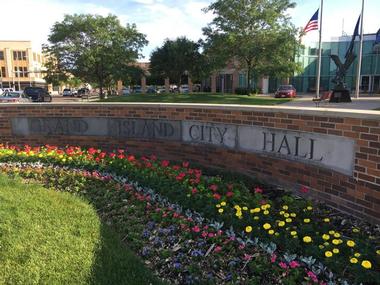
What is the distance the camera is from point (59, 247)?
11.3ft

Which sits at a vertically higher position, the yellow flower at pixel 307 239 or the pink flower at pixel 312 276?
the yellow flower at pixel 307 239

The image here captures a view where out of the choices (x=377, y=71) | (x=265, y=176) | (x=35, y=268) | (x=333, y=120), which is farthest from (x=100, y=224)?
(x=377, y=71)

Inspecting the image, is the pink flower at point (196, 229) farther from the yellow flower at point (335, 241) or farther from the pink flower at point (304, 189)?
the pink flower at point (304, 189)

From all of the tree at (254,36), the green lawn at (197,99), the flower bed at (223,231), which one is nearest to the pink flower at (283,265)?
the flower bed at (223,231)

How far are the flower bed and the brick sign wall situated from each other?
50cm

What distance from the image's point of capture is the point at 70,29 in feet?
99.1

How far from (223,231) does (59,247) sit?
5.01 feet

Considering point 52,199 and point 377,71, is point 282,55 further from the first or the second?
point 377,71

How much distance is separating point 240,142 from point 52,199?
2.73 meters

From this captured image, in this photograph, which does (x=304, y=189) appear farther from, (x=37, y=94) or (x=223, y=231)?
(x=37, y=94)

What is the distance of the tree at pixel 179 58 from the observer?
37312 mm

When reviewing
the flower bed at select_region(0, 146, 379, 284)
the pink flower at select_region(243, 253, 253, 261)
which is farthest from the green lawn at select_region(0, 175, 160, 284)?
the pink flower at select_region(243, 253, 253, 261)

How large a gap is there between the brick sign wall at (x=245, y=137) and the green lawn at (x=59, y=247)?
234cm

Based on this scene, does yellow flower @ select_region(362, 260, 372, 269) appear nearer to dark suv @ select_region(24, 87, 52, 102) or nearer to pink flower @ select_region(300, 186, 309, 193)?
pink flower @ select_region(300, 186, 309, 193)
